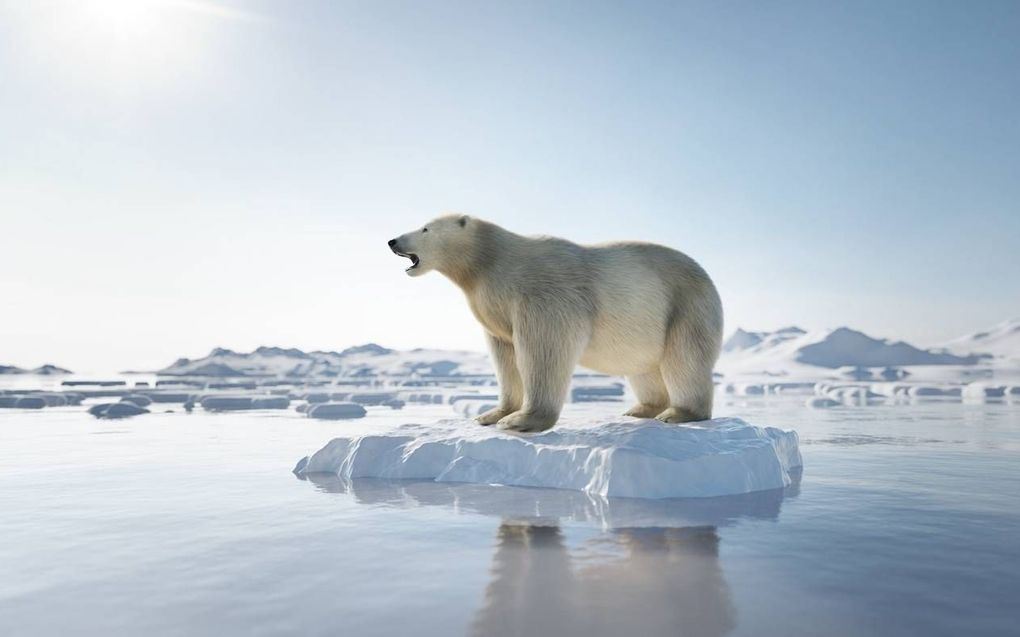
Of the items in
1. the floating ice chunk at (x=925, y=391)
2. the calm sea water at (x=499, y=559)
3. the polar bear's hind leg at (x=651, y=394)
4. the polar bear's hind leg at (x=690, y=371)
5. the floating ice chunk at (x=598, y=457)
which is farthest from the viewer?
the floating ice chunk at (x=925, y=391)

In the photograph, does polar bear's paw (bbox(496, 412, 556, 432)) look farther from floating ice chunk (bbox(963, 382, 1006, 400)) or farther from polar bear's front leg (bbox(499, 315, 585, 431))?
floating ice chunk (bbox(963, 382, 1006, 400))

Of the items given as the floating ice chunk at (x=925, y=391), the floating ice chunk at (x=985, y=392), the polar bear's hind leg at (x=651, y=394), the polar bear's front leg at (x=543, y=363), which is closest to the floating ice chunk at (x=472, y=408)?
the polar bear's hind leg at (x=651, y=394)

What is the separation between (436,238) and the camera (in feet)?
21.5

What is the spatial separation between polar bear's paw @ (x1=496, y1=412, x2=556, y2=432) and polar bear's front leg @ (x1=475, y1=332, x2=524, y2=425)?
65 cm

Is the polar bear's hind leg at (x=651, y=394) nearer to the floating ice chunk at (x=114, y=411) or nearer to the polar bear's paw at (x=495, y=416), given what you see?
the polar bear's paw at (x=495, y=416)

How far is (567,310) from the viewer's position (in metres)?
6.22

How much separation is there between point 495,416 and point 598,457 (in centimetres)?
150

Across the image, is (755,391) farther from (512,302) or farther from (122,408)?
(512,302)

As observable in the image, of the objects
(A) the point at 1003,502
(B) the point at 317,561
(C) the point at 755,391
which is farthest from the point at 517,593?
(C) the point at 755,391

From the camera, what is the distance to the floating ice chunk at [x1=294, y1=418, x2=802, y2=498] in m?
5.57

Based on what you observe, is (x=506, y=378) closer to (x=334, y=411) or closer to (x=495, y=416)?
(x=495, y=416)

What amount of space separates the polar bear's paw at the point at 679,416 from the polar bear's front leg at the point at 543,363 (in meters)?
1.19

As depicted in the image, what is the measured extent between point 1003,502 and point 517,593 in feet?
16.1

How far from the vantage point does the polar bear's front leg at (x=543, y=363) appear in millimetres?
6156
